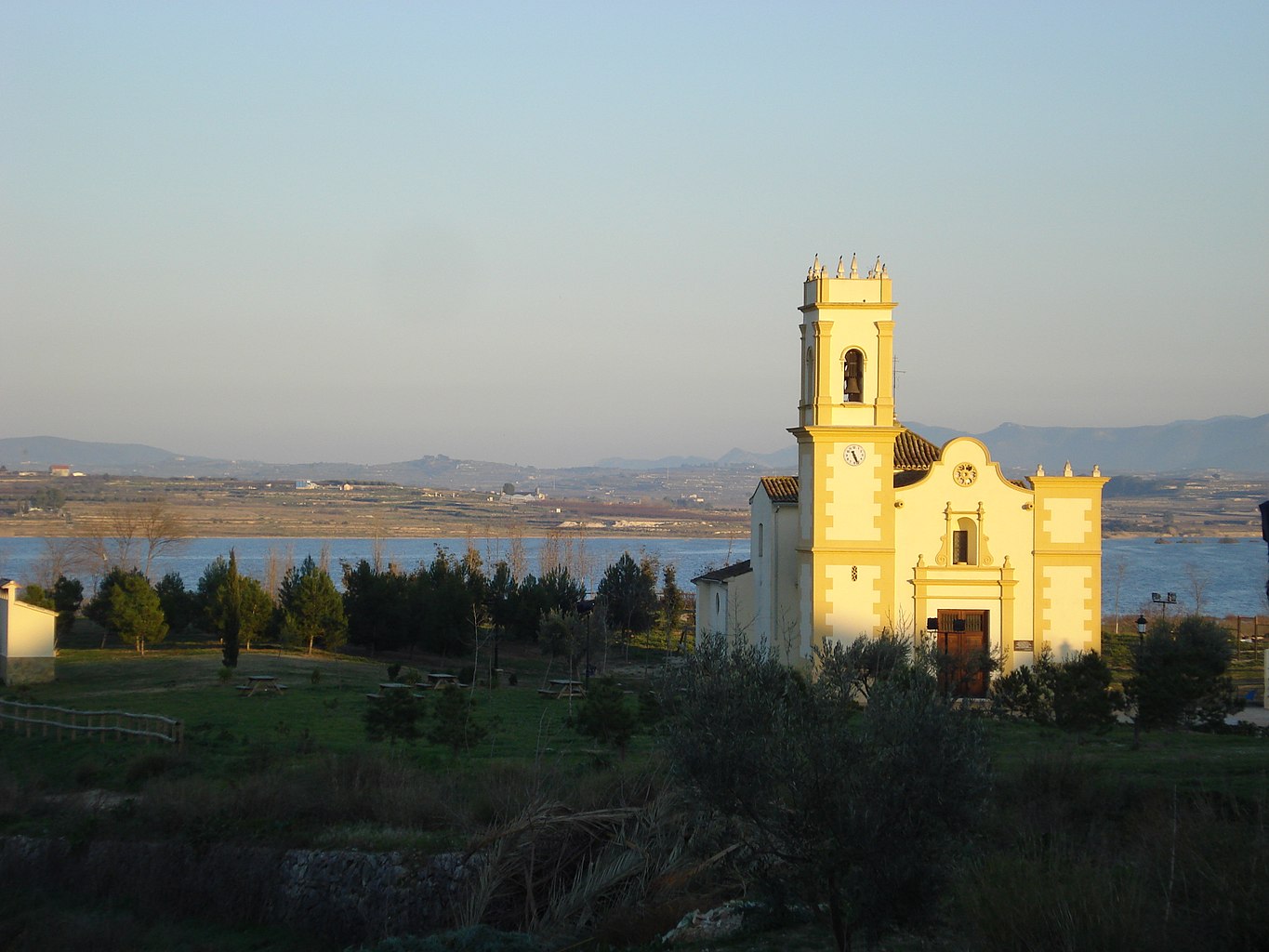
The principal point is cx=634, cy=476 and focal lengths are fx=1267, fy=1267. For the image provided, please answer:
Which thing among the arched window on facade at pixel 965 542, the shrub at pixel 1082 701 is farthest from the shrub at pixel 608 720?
the arched window on facade at pixel 965 542

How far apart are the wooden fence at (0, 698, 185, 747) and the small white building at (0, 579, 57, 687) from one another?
21.3ft

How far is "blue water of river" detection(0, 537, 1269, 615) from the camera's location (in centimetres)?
7736

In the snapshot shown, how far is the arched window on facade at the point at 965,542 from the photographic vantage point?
2753cm

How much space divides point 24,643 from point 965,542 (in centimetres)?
2266

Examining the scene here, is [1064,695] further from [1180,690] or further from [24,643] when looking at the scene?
[24,643]

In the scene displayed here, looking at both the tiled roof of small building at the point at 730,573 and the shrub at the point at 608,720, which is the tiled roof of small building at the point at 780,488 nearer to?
the tiled roof of small building at the point at 730,573

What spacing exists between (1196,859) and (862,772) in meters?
2.03

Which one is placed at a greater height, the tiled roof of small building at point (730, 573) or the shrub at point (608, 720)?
the tiled roof of small building at point (730, 573)

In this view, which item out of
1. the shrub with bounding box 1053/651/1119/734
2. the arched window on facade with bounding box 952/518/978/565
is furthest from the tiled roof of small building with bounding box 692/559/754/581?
the shrub with bounding box 1053/651/1119/734

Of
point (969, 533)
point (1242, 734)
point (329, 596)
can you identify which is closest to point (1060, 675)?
point (1242, 734)

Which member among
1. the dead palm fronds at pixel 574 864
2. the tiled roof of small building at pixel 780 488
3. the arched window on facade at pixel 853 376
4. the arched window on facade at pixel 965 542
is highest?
the arched window on facade at pixel 853 376

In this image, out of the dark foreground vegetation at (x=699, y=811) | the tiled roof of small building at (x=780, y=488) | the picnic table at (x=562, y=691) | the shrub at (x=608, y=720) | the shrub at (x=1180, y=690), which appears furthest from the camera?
the picnic table at (x=562, y=691)

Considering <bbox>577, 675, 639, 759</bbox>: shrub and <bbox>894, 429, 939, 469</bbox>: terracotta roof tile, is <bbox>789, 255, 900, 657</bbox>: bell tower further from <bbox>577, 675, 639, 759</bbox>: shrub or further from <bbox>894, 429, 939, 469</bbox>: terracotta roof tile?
<bbox>577, 675, 639, 759</bbox>: shrub

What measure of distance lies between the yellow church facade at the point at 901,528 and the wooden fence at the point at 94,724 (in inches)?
431
